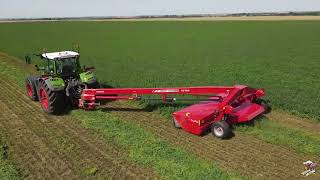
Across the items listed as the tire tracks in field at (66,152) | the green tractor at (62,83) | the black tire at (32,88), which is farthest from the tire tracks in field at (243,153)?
the black tire at (32,88)

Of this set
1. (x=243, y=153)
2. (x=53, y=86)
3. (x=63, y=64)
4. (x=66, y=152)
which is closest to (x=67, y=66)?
(x=63, y=64)

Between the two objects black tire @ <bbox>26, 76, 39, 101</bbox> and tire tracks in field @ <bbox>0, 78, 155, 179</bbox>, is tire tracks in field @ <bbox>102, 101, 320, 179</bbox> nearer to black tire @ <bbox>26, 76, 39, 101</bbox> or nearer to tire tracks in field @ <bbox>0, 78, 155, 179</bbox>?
tire tracks in field @ <bbox>0, 78, 155, 179</bbox>

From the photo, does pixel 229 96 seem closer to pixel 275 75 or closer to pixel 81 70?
pixel 81 70

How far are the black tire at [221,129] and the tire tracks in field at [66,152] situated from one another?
2470 mm

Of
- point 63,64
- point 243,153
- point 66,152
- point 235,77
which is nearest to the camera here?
point 243,153

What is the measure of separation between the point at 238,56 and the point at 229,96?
1870cm

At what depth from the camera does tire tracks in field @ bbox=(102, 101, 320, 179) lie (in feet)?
27.4

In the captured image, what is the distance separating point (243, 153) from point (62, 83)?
251 inches

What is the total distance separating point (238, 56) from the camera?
28609mm

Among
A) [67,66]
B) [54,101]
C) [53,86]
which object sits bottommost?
[54,101]

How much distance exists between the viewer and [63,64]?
1342 cm

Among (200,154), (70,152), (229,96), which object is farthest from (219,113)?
(70,152)

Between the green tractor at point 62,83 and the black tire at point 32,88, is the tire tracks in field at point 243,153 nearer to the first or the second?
the green tractor at point 62,83

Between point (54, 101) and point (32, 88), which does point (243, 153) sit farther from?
point (32, 88)
